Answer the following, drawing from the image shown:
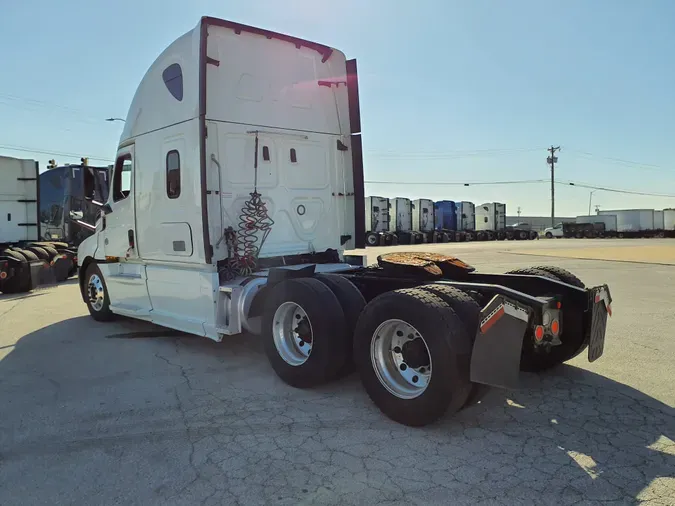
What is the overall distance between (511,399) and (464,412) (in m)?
0.58

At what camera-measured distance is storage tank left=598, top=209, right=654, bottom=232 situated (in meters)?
59.6

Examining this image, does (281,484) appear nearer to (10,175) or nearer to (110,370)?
(110,370)

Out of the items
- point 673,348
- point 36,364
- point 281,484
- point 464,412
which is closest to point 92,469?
point 281,484

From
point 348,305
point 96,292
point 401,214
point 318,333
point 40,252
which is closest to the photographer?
point 318,333

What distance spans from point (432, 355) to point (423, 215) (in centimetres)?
4375

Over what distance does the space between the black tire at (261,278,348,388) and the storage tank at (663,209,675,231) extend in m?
66.7

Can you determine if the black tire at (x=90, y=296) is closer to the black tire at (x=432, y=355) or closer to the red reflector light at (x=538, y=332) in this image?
the black tire at (x=432, y=355)

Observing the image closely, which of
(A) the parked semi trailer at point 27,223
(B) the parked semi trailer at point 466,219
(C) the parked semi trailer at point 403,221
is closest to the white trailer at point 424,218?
(C) the parked semi trailer at point 403,221

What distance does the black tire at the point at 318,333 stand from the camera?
457 cm

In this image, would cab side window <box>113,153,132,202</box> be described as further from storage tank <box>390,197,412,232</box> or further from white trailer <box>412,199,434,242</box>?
white trailer <box>412,199,434,242</box>

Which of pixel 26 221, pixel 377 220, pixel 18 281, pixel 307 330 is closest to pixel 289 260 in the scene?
pixel 307 330

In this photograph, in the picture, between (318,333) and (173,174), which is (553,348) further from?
(173,174)

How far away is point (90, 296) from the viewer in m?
8.52

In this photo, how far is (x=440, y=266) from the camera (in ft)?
17.3
